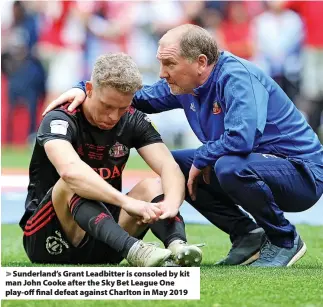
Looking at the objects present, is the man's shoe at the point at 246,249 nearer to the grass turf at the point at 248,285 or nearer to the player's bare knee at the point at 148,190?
the grass turf at the point at 248,285

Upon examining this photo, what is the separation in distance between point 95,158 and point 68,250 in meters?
0.56

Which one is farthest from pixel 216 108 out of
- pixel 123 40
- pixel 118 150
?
pixel 123 40

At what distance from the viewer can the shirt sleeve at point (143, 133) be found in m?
6.05

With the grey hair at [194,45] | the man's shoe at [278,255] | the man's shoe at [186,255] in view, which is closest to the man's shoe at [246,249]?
the man's shoe at [278,255]

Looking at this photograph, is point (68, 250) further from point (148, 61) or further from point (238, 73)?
point (148, 61)

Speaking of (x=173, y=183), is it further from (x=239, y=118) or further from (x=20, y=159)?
(x=20, y=159)

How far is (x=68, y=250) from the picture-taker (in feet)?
19.5

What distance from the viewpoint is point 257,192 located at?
19.6 feet

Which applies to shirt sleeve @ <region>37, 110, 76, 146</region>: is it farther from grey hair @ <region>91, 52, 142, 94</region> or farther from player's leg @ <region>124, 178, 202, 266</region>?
player's leg @ <region>124, 178, 202, 266</region>

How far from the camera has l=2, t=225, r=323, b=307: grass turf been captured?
4.73 m

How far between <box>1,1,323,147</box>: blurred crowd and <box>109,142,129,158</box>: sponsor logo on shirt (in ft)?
38.3

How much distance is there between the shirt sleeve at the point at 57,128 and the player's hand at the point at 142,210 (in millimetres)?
527

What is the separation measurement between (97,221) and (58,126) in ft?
2.02

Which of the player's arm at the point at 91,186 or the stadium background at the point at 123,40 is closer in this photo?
the player's arm at the point at 91,186
